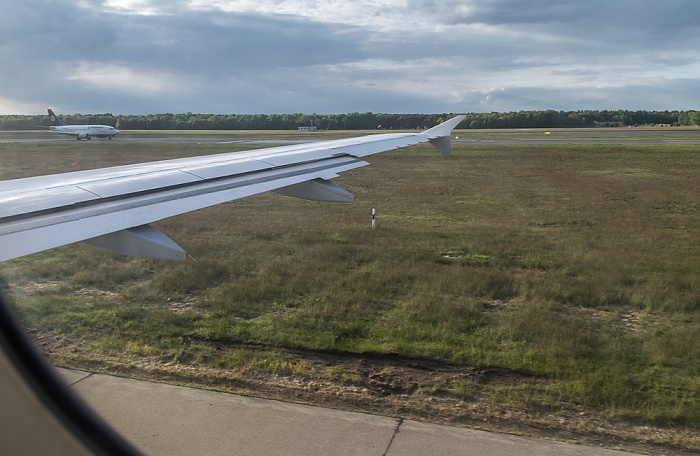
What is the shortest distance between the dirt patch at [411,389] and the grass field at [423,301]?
0.12 ft

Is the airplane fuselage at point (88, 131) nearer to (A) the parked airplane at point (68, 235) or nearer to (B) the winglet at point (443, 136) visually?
(B) the winglet at point (443, 136)

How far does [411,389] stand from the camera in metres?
4.83

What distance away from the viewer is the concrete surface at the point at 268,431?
3.79 metres

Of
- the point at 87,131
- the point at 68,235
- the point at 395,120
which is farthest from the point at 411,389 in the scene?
the point at 395,120

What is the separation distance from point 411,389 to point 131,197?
2.73 m

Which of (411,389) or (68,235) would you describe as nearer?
(68,235)

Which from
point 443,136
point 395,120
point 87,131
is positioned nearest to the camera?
point 443,136

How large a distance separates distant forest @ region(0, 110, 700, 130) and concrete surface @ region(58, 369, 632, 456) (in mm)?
65468

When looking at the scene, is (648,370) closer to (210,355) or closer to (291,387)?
(291,387)

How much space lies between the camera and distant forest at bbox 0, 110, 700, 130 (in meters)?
72.7

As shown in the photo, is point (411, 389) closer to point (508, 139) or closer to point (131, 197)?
point (131, 197)

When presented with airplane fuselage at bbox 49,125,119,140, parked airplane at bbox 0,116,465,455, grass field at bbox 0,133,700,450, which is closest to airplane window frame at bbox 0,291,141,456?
parked airplane at bbox 0,116,465,455

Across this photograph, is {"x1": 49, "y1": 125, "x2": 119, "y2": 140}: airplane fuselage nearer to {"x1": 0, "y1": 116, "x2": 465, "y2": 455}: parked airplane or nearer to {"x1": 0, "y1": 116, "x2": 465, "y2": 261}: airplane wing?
{"x1": 0, "y1": 116, "x2": 465, "y2": 261}: airplane wing

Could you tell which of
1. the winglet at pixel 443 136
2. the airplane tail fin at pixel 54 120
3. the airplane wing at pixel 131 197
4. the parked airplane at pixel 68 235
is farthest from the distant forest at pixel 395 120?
the parked airplane at pixel 68 235
